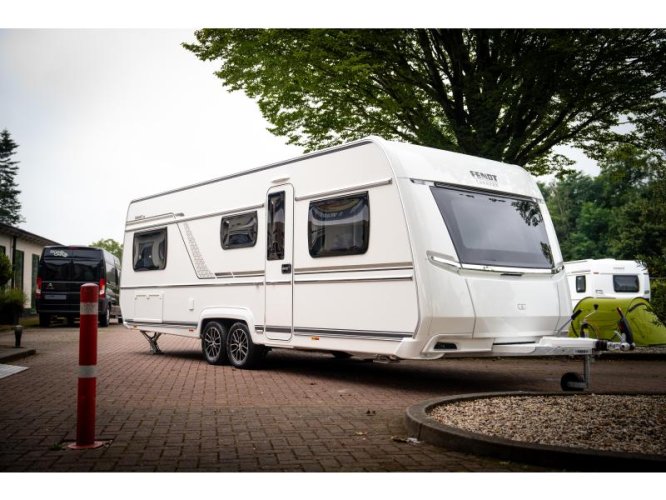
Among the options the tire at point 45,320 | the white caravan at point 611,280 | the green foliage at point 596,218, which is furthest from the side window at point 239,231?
the green foliage at point 596,218

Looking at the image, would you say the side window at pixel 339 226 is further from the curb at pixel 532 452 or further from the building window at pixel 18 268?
the building window at pixel 18 268

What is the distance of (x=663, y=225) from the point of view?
19.6 feet

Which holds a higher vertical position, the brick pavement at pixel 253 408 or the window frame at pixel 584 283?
the window frame at pixel 584 283

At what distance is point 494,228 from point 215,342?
5.17 metres

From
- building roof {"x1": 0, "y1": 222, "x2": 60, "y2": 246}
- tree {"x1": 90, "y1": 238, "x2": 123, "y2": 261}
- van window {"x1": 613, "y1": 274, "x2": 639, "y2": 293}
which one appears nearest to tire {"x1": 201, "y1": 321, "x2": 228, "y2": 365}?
van window {"x1": 613, "y1": 274, "x2": 639, "y2": 293}

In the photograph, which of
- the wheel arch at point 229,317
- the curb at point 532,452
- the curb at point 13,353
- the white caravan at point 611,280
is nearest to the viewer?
the curb at point 532,452

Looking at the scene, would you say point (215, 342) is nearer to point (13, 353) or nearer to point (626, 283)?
point (13, 353)

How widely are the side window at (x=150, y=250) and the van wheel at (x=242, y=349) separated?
98.5 inches

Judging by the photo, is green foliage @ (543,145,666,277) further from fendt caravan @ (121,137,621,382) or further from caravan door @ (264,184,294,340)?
caravan door @ (264,184,294,340)

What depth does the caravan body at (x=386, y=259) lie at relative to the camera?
302 inches

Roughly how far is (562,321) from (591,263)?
16.8m

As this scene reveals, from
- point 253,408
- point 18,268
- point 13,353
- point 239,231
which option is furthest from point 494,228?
point 18,268

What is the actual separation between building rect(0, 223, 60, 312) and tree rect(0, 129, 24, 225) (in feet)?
75.9

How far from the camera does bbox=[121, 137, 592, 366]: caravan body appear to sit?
767cm
